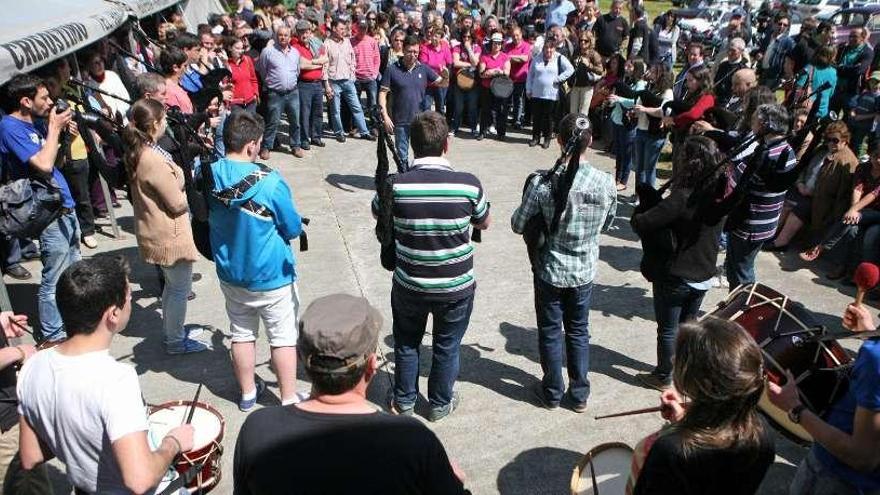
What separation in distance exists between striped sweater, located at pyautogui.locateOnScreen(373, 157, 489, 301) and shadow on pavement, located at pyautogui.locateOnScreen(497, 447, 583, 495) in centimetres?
104

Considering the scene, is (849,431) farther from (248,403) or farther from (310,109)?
(310,109)

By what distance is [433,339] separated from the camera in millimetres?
3938

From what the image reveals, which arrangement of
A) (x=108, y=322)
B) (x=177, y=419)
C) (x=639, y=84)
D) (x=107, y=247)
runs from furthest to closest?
(x=639, y=84) → (x=107, y=247) → (x=177, y=419) → (x=108, y=322)

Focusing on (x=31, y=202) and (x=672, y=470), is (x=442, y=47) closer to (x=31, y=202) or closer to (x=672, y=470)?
(x=31, y=202)

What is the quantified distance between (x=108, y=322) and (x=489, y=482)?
224cm

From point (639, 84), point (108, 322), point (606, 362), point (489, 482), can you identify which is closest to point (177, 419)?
point (108, 322)

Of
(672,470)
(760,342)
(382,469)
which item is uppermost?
(382,469)

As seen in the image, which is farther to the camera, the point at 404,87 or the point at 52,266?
the point at 404,87

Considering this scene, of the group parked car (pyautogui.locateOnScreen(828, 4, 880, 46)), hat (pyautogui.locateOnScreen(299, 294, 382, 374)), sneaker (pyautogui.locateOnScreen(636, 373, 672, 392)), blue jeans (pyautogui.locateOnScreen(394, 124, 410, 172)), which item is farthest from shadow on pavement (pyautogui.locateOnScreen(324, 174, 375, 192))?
parked car (pyautogui.locateOnScreen(828, 4, 880, 46))

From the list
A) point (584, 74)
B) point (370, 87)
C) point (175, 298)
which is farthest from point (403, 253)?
point (370, 87)

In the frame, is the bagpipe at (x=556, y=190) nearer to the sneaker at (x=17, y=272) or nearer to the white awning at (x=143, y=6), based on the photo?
the sneaker at (x=17, y=272)

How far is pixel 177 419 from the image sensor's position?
336 centimetres

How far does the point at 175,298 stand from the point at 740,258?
4125 millimetres

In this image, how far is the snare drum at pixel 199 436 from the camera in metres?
3.07
